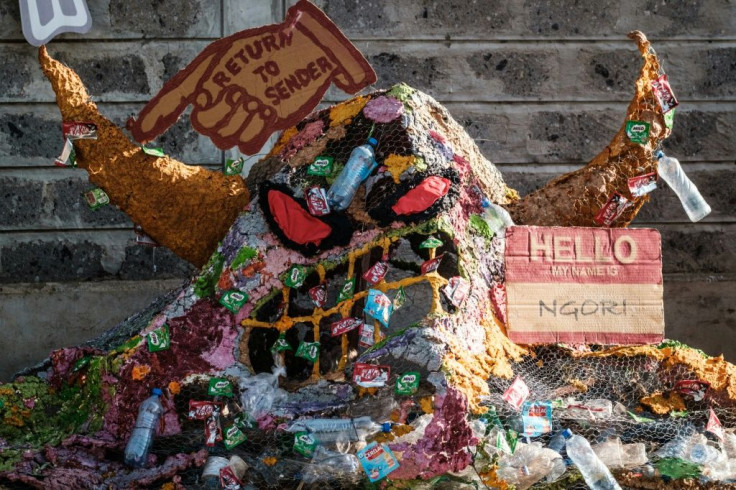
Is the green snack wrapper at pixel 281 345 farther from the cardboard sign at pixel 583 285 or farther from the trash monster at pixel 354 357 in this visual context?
the cardboard sign at pixel 583 285

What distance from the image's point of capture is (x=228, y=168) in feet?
14.6

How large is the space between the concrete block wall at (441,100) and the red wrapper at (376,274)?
235cm

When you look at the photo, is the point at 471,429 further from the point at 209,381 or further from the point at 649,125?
the point at 649,125

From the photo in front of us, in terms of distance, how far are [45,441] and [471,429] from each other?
153 cm

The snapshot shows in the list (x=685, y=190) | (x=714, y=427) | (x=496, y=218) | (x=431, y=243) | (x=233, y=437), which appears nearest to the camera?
(x=233, y=437)

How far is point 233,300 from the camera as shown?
3.98 m

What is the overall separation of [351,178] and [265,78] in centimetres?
57

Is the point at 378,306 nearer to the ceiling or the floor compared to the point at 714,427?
nearer to the ceiling

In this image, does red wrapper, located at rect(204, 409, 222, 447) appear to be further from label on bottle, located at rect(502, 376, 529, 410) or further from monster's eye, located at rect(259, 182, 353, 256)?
label on bottle, located at rect(502, 376, 529, 410)

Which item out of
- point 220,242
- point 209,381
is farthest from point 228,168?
point 209,381

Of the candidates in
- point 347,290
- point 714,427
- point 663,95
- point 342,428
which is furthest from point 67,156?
point 714,427

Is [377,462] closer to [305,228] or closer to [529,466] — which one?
[529,466]

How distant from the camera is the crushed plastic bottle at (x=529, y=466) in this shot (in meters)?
3.53

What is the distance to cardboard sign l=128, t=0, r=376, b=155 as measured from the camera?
4.21 metres
